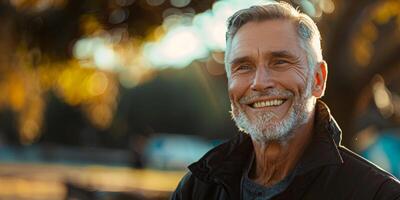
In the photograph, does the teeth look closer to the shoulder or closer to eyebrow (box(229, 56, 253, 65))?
eyebrow (box(229, 56, 253, 65))

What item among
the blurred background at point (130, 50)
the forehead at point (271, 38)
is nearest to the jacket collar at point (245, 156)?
the forehead at point (271, 38)

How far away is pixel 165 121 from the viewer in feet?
142

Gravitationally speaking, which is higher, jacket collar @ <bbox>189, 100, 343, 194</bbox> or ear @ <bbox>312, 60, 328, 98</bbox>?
ear @ <bbox>312, 60, 328, 98</bbox>

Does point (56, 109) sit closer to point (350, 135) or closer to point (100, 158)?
point (100, 158)

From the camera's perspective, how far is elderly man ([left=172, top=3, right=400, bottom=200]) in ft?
7.27

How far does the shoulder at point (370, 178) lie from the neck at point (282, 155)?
0.17 m

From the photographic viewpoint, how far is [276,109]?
90.0 inches

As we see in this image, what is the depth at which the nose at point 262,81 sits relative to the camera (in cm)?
225

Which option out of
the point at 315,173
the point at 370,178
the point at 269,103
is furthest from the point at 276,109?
the point at 370,178

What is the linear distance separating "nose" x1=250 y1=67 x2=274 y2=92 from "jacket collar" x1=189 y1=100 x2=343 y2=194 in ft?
0.72

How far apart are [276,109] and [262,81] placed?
11 cm

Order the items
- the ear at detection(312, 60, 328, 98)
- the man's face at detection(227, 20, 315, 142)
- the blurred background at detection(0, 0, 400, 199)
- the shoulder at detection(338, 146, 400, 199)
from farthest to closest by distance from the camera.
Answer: the blurred background at detection(0, 0, 400, 199)
the ear at detection(312, 60, 328, 98)
the man's face at detection(227, 20, 315, 142)
the shoulder at detection(338, 146, 400, 199)

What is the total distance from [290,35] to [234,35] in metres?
0.21

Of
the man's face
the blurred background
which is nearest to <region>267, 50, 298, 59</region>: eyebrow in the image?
the man's face
